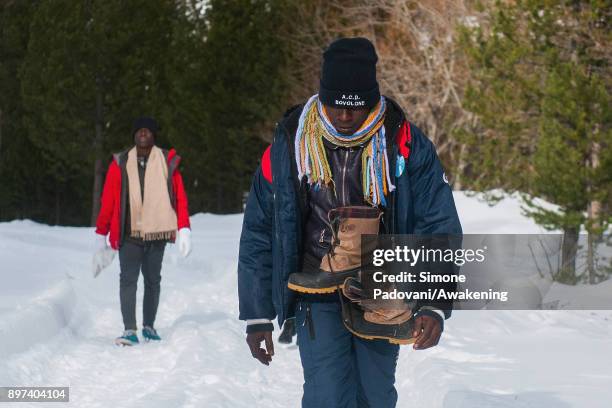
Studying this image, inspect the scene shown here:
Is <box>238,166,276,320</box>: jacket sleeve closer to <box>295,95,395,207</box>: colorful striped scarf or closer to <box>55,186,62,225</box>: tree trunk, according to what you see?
<box>295,95,395,207</box>: colorful striped scarf

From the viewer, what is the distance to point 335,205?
3689mm

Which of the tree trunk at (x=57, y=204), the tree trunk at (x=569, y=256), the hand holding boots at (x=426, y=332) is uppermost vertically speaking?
the hand holding boots at (x=426, y=332)

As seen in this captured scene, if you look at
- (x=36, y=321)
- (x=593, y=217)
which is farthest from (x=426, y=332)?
(x=593, y=217)

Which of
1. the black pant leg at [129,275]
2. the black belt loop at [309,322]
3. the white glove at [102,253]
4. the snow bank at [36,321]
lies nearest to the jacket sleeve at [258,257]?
the black belt loop at [309,322]

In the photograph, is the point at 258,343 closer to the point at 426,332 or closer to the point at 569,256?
the point at 426,332

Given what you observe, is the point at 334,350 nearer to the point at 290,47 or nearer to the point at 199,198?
the point at 290,47

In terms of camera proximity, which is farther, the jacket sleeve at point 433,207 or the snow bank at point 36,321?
the snow bank at point 36,321

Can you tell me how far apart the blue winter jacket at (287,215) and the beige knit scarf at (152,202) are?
4.45m

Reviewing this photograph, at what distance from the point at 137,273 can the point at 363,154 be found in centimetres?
500

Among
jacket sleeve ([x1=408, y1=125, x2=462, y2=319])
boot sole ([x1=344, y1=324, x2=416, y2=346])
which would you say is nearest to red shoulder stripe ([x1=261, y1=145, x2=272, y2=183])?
jacket sleeve ([x1=408, y1=125, x2=462, y2=319])

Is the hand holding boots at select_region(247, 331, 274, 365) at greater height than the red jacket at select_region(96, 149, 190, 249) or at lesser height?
greater

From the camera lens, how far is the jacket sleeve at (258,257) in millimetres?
3797

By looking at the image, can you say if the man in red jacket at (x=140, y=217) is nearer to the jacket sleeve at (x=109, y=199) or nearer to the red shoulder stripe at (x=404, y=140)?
the jacket sleeve at (x=109, y=199)

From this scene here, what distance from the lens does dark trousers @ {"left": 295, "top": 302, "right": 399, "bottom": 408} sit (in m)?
3.71
